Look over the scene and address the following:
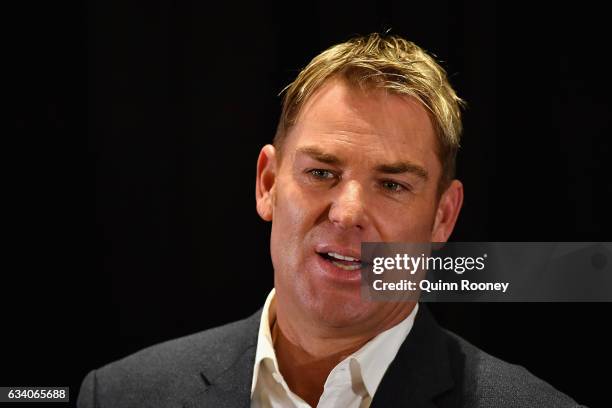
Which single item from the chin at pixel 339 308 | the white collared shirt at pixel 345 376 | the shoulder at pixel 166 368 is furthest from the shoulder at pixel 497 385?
the shoulder at pixel 166 368

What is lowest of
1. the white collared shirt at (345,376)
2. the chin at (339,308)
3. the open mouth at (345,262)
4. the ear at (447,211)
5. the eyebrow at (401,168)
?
the white collared shirt at (345,376)

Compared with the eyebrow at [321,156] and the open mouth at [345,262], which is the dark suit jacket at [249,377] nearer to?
the open mouth at [345,262]

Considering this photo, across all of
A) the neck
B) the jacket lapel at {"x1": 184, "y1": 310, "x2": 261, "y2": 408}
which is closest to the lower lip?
the neck

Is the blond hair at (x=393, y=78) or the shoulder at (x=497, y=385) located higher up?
the blond hair at (x=393, y=78)

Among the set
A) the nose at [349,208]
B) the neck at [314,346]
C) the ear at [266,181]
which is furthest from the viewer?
the ear at [266,181]

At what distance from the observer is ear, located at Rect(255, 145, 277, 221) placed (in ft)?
6.30

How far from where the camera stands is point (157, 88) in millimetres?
2188

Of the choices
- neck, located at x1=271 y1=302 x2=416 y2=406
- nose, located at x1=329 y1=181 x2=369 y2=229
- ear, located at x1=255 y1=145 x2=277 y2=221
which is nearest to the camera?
nose, located at x1=329 y1=181 x2=369 y2=229

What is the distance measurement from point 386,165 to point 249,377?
59 centimetres

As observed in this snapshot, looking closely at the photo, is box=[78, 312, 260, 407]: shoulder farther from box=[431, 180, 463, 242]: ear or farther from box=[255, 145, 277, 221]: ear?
box=[431, 180, 463, 242]: ear

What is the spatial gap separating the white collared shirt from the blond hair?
1.21ft

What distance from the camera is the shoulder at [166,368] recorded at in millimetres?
1944

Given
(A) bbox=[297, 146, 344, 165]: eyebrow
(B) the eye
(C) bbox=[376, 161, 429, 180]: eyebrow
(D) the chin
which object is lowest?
(D) the chin

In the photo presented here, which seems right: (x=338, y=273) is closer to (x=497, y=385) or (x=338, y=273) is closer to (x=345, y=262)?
(x=345, y=262)
